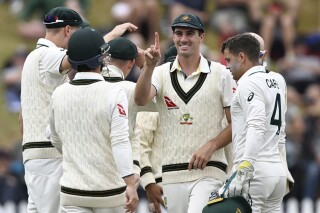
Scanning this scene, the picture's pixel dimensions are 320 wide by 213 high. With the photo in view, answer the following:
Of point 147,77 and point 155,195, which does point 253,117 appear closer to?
point 147,77

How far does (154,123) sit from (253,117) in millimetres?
1895

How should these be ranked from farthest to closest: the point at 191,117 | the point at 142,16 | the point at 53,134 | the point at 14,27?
the point at 14,27, the point at 142,16, the point at 191,117, the point at 53,134

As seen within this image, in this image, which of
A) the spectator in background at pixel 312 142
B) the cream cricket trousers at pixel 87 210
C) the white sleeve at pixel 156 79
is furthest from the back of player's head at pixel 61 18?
the spectator in background at pixel 312 142

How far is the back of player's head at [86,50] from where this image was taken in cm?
919

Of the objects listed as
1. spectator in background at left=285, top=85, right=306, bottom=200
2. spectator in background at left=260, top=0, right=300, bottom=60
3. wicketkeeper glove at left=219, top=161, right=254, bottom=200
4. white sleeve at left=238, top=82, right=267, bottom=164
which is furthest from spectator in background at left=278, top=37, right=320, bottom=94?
wicketkeeper glove at left=219, top=161, right=254, bottom=200

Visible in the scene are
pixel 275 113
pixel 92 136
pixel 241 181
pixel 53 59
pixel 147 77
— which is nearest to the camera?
pixel 92 136

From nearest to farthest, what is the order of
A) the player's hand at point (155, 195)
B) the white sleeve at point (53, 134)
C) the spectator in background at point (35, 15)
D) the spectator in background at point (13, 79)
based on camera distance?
the white sleeve at point (53, 134)
the player's hand at point (155, 195)
the spectator in background at point (13, 79)
the spectator in background at point (35, 15)

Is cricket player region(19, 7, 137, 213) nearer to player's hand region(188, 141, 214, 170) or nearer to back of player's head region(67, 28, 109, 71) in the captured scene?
back of player's head region(67, 28, 109, 71)

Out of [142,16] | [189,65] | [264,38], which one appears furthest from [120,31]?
[264,38]

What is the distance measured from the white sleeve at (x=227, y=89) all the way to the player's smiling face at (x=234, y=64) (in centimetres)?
30

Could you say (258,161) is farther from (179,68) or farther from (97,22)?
(97,22)

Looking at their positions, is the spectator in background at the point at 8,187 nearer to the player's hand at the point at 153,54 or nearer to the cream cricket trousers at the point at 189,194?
the cream cricket trousers at the point at 189,194

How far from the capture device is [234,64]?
393 inches

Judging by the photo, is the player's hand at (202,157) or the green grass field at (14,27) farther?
the green grass field at (14,27)
